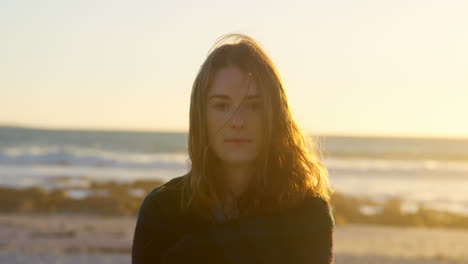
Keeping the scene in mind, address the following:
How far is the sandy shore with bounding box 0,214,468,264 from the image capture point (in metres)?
11.8

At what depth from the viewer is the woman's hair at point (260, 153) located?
3.09 m

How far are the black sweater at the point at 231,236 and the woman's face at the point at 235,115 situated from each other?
0.29m

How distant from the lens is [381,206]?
2106 centimetres

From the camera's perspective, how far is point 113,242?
13.2 m

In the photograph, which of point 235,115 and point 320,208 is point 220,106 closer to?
point 235,115

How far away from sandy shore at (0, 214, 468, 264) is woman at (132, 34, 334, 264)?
8433 mm

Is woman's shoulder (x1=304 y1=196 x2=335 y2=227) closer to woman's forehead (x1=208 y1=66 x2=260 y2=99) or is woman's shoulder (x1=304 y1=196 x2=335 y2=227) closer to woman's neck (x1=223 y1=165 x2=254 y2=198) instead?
woman's neck (x1=223 y1=165 x2=254 y2=198)

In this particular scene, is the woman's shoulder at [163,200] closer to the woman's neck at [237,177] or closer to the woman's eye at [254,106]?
the woman's neck at [237,177]

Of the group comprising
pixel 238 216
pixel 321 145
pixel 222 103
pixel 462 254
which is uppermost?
pixel 222 103

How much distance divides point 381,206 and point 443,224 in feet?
11.0

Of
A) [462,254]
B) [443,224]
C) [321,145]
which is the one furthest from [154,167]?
[321,145]

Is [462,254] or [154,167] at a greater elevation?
[462,254]

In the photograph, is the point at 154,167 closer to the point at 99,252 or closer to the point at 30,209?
the point at 30,209

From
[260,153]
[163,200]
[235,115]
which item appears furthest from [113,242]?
[235,115]
